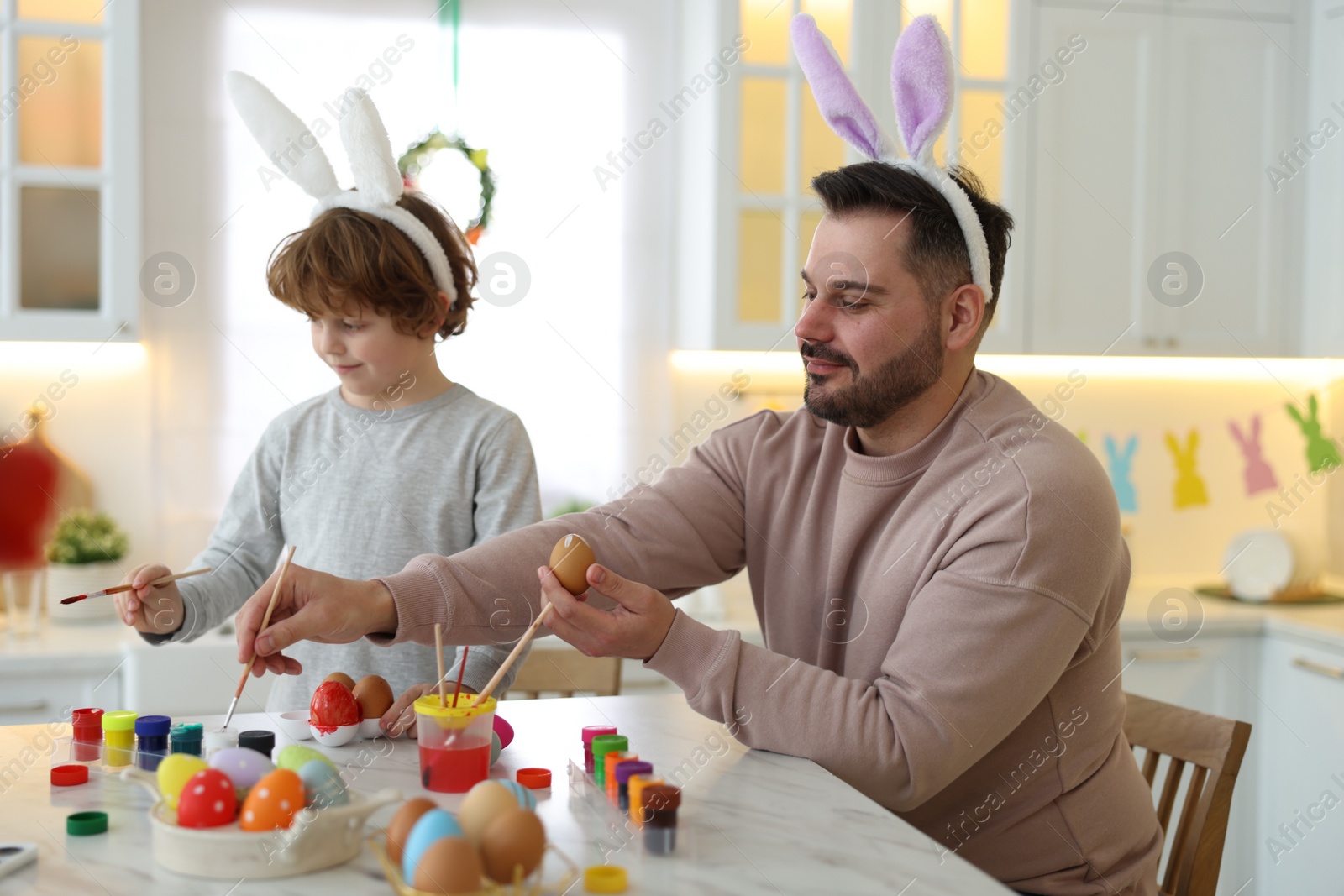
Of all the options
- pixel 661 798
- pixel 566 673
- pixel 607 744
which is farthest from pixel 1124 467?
pixel 661 798

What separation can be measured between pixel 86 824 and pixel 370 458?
835 millimetres

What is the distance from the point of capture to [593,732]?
1225mm

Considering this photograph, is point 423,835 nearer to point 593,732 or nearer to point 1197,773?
point 593,732

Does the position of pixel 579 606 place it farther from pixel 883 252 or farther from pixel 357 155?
pixel 357 155

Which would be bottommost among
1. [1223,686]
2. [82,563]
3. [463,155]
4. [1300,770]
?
[1300,770]

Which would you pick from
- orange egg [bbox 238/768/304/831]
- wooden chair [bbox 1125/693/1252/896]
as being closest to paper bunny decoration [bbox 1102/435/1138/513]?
wooden chair [bbox 1125/693/1252/896]

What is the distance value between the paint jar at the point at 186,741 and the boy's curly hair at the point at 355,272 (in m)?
0.67

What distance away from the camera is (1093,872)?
130 cm

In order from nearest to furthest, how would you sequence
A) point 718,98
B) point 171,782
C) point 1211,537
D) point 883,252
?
point 171,782 < point 883,252 < point 718,98 < point 1211,537

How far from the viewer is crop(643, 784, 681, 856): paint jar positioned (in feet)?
3.20

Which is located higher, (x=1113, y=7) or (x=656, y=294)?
(x=1113, y=7)

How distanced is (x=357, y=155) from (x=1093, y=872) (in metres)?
1.38

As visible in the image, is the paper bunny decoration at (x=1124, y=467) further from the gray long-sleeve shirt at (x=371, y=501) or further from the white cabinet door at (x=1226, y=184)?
the gray long-sleeve shirt at (x=371, y=501)

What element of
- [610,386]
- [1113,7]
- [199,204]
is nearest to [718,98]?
[610,386]
